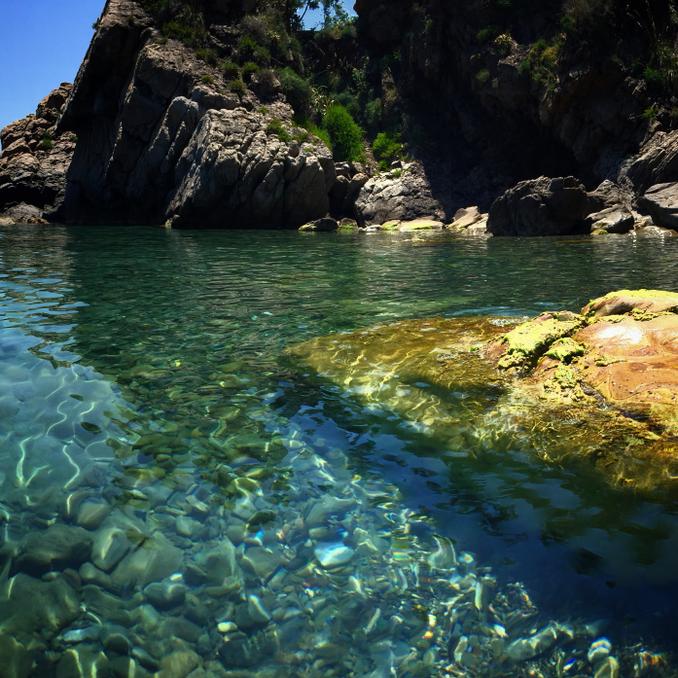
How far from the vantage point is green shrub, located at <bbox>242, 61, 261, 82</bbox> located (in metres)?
41.7

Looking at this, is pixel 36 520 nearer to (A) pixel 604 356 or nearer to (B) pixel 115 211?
(A) pixel 604 356

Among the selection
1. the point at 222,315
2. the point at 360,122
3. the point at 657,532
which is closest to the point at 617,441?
the point at 657,532

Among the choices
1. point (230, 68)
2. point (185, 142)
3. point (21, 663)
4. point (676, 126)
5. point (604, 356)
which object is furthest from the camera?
point (230, 68)

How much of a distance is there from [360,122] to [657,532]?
58.8 metres

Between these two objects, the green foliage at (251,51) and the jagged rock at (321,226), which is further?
the green foliage at (251,51)

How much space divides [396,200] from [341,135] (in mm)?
11419

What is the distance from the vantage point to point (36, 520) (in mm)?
3312

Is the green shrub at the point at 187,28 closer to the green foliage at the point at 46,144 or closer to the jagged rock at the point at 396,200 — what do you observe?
the green foliage at the point at 46,144

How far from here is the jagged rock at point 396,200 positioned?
41.5 metres

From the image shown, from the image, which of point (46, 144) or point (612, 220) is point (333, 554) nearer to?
point (612, 220)

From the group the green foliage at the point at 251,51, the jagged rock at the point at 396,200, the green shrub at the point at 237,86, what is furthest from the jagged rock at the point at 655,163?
the green foliage at the point at 251,51

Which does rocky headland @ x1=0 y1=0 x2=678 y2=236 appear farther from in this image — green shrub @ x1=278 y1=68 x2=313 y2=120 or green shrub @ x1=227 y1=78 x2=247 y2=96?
green shrub @ x1=227 y1=78 x2=247 y2=96

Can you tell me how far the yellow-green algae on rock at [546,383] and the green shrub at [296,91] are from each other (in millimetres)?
41515

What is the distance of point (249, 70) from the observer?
137 feet
